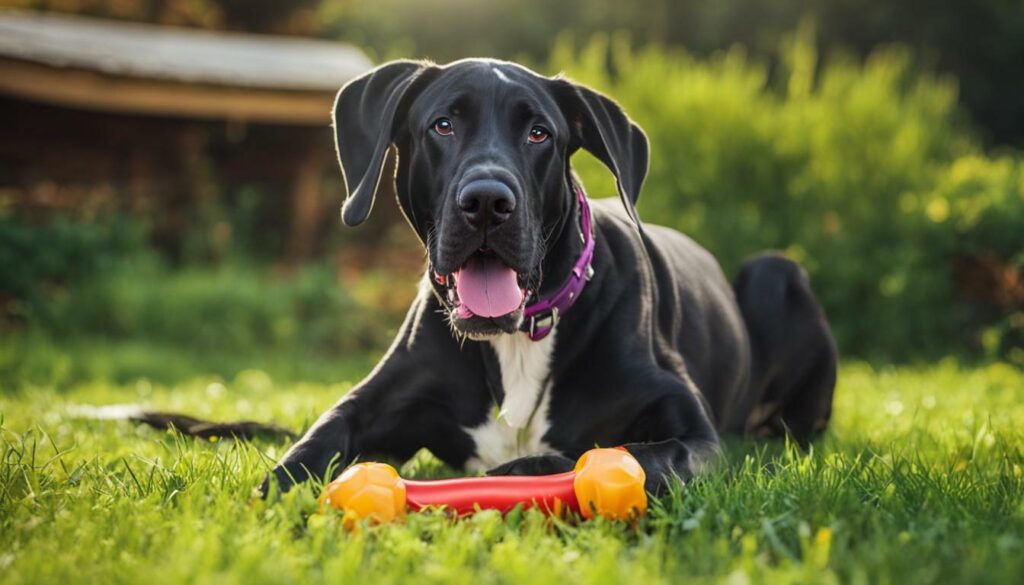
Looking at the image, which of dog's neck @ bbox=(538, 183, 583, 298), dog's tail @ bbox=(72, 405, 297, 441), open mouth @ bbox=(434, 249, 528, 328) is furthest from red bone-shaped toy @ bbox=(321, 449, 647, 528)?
dog's tail @ bbox=(72, 405, 297, 441)

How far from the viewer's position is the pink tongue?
3367mm

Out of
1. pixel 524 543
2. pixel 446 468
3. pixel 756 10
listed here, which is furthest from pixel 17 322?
pixel 756 10

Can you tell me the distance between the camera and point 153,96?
40.0 ft

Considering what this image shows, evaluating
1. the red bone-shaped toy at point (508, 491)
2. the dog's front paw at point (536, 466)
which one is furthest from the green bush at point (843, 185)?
the red bone-shaped toy at point (508, 491)

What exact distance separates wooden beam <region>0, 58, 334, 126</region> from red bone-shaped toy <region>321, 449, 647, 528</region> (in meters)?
9.93

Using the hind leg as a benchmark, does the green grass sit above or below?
above

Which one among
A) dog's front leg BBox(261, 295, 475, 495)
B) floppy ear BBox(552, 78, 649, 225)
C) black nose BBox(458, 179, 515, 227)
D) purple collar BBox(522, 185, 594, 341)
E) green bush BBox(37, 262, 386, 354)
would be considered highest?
floppy ear BBox(552, 78, 649, 225)

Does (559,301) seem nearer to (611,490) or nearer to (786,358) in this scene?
(611,490)

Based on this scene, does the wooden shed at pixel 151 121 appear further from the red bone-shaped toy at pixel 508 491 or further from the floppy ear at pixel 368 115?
the red bone-shaped toy at pixel 508 491

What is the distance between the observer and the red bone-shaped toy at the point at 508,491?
9.05ft

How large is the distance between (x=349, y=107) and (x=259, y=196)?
10.9m

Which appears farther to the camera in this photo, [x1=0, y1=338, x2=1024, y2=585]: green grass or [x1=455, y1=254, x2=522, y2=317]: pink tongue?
[x1=455, y1=254, x2=522, y2=317]: pink tongue

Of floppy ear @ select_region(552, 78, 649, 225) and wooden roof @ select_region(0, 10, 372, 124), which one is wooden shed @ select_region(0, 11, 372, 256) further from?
floppy ear @ select_region(552, 78, 649, 225)

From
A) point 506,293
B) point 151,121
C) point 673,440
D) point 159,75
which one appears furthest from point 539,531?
point 151,121
